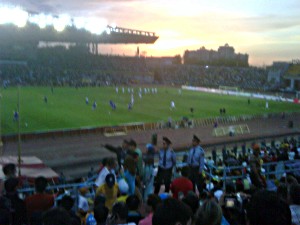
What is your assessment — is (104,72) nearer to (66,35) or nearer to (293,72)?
(66,35)

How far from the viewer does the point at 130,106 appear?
39.0 m

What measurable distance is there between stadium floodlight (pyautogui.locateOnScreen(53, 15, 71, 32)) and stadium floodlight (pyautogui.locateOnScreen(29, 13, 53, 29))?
0.95 metres

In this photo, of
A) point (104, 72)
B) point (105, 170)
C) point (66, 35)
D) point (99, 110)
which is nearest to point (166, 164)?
point (105, 170)

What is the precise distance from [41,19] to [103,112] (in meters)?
32.7

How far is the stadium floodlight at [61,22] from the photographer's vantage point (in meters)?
63.6

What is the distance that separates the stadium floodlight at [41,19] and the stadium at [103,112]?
19.5 inches

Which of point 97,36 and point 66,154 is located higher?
point 97,36

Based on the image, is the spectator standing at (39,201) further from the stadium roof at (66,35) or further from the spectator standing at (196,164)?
the stadium roof at (66,35)

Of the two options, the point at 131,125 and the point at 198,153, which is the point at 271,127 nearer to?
the point at 131,125

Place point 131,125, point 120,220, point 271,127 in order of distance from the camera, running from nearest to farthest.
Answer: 1. point 120,220
2. point 131,125
3. point 271,127

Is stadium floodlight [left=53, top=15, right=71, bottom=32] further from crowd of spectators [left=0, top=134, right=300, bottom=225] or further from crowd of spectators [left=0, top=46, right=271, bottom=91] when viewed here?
crowd of spectators [left=0, top=134, right=300, bottom=225]

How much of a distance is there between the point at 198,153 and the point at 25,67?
73.3 m

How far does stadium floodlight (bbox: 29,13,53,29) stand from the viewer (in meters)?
61.6

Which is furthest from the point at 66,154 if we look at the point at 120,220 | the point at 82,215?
the point at 120,220
